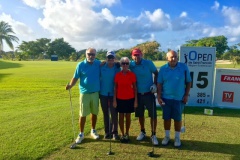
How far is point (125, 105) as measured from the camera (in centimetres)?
499

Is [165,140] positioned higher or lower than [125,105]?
lower

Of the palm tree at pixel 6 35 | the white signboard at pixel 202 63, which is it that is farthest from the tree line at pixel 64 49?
the white signboard at pixel 202 63

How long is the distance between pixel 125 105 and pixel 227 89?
5030 mm

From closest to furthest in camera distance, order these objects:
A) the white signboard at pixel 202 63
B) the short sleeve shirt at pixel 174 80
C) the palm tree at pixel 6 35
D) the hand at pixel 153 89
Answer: the short sleeve shirt at pixel 174 80
the hand at pixel 153 89
the white signboard at pixel 202 63
the palm tree at pixel 6 35

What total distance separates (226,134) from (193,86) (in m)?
3.04

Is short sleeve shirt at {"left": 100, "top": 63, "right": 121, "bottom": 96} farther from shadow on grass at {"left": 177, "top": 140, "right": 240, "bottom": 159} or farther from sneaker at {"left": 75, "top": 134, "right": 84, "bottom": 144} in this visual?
shadow on grass at {"left": 177, "top": 140, "right": 240, "bottom": 159}

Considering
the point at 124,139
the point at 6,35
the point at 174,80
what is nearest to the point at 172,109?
the point at 174,80

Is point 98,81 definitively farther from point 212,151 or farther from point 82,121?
point 212,151

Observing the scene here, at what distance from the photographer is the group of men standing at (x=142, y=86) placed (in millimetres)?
4738

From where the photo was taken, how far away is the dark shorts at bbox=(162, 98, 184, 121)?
15.8ft

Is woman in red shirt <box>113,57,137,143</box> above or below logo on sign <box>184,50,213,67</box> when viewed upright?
below

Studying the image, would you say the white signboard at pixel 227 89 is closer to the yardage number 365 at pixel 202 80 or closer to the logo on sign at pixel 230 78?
the logo on sign at pixel 230 78

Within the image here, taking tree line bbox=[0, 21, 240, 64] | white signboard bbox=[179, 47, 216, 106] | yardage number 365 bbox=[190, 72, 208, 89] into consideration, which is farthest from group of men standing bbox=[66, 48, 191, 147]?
tree line bbox=[0, 21, 240, 64]

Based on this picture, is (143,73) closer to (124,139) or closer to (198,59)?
(124,139)
